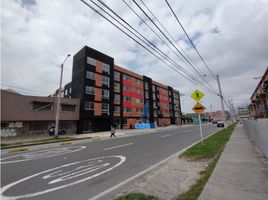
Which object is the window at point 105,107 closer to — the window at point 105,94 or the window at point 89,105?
the window at point 105,94

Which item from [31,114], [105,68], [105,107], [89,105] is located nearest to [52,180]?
[31,114]

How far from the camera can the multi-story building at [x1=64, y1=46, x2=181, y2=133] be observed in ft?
104

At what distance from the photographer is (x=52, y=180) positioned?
5.40 metres

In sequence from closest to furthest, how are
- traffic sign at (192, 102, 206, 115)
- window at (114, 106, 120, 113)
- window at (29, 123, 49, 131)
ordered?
traffic sign at (192, 102, 206, 115) < window at (29, 123, 49, 131) < window at (114, 106, 120, 113)

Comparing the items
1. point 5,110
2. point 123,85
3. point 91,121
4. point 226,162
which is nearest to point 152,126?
point 123,85

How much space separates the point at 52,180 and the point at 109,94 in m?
31.1

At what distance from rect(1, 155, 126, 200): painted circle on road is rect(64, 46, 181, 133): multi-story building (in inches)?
955

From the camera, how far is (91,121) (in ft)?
106

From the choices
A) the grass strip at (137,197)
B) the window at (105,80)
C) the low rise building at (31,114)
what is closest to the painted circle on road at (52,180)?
the grass strip at (137,197)

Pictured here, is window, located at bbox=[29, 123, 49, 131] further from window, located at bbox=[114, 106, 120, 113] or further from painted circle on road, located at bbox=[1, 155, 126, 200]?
painted circle on road, located at bbox=[1, 155, 126, 200]

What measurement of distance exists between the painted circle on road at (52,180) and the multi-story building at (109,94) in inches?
955

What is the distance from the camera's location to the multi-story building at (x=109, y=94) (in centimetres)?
3172

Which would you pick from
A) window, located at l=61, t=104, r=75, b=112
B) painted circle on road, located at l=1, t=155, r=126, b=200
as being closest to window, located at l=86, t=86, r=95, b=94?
window, located at l=61, t=104, r=75, b=112

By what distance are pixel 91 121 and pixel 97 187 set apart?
28500 mm
